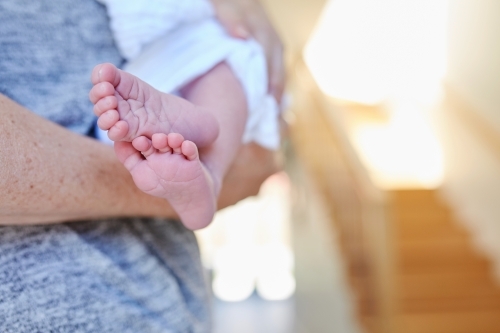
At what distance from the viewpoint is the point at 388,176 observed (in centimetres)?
450

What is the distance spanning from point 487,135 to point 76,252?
3.31m

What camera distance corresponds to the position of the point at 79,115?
2.19ft

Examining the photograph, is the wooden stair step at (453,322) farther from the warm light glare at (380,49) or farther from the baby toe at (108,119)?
the baby toe at (108,119)

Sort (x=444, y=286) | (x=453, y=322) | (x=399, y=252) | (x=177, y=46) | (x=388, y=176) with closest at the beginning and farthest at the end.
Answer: (x=177, y=46), (x=453, y=322), (x=444, y=286), (x=399, y=252), (x=388, y=176)

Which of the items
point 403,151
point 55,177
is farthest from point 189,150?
point 403,151

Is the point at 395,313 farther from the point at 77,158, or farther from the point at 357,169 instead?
the point at 77,158

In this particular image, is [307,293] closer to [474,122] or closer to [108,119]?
[474,122]

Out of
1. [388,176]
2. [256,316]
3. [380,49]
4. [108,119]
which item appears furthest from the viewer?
[380,49]

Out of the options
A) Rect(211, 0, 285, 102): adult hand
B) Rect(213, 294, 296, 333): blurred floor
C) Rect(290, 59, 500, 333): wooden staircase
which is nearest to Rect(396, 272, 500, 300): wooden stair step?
Rect(290, 59, 500, 333): wooden staircase

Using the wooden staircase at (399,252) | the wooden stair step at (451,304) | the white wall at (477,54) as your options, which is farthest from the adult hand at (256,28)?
the white wall at (477,54)

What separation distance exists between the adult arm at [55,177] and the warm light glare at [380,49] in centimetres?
431

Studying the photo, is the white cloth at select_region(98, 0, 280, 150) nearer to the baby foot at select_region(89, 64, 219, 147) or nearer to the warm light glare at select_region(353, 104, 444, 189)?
the baby foot at select_region(89, 64, 219, 147)

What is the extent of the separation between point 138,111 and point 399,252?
3.18 metres

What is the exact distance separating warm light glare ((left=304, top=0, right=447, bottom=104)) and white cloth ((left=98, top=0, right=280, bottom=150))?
4091 millimetres
